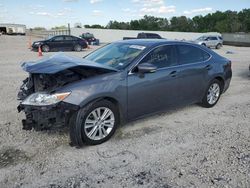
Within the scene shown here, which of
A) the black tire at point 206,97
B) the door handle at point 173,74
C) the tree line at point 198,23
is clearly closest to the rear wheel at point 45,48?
the black tire at point 206,97

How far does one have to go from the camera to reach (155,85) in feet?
15.4

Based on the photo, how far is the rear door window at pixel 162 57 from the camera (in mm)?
4726

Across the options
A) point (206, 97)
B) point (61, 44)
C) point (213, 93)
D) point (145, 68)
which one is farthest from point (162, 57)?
point (61, 44)

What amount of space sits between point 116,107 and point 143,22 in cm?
8595

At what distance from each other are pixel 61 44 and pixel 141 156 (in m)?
20.2

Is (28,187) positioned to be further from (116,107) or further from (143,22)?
(143,22)

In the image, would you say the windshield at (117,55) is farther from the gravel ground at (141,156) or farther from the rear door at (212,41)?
the rear door at (212,41)

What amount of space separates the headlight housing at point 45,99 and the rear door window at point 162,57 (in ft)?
5.06

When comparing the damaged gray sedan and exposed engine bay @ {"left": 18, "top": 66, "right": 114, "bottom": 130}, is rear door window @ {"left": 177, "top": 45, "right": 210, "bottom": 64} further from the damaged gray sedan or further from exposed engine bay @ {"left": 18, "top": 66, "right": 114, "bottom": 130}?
exposed engine bay @ {"left": 18, "top": 66, "right": 114, "bottom": 130}

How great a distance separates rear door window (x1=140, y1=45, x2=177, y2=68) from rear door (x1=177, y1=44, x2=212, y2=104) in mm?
188

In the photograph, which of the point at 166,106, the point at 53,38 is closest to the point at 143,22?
the point at 53,38

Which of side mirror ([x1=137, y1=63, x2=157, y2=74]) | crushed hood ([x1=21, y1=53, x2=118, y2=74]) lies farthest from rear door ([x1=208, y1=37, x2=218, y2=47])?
crushed hood ([x1=21, y1=53, x2=118, y2=74])

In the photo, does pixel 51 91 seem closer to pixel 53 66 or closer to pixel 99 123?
pixel 53 66

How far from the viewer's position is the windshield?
4574 mm
